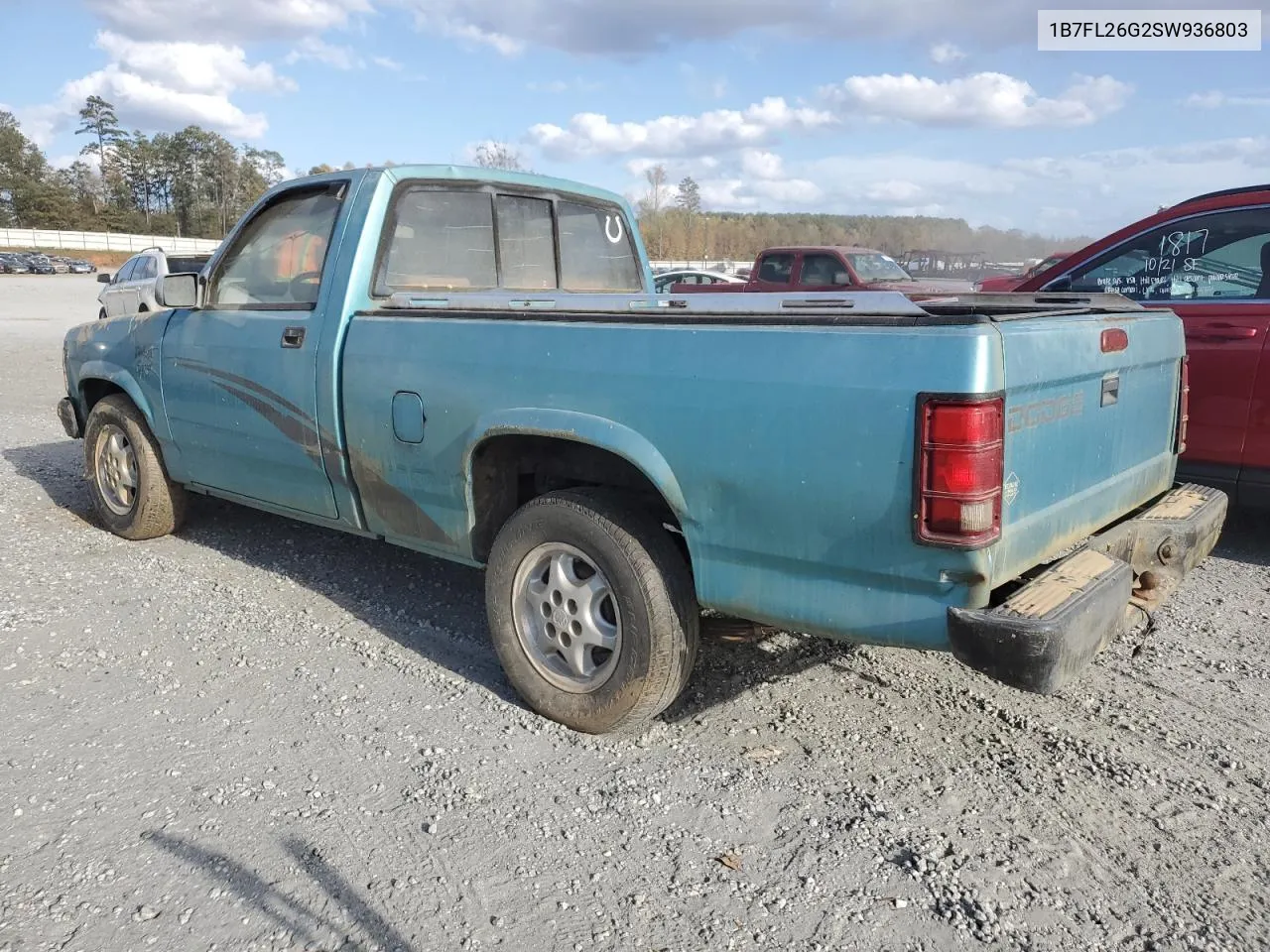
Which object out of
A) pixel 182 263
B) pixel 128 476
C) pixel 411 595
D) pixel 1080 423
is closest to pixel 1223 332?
pixel 1080 423

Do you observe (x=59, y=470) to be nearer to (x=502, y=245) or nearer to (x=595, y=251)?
(x=502, y=245)

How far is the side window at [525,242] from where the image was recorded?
15.4 ft

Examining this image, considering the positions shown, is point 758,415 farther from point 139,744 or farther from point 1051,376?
point 139,744

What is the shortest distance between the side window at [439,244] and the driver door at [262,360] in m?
0.25

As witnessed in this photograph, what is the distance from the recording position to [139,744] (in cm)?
326

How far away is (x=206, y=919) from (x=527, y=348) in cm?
192

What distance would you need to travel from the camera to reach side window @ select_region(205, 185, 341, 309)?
14.2ft

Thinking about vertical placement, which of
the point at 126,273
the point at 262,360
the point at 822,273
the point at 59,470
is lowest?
the point at 59,470

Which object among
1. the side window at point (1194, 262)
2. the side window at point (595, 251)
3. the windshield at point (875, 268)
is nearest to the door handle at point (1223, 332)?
the side window at point (1194, 262)

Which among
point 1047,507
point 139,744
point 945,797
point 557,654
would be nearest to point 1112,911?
point 945,797

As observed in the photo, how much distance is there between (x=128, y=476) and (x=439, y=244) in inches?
103

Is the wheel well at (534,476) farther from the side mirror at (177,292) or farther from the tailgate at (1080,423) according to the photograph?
the side mirror at (177,292)

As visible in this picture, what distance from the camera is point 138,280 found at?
17484mm

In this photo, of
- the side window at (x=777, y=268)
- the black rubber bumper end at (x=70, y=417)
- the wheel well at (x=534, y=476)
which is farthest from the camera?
the side window at (x=777, y=268)
